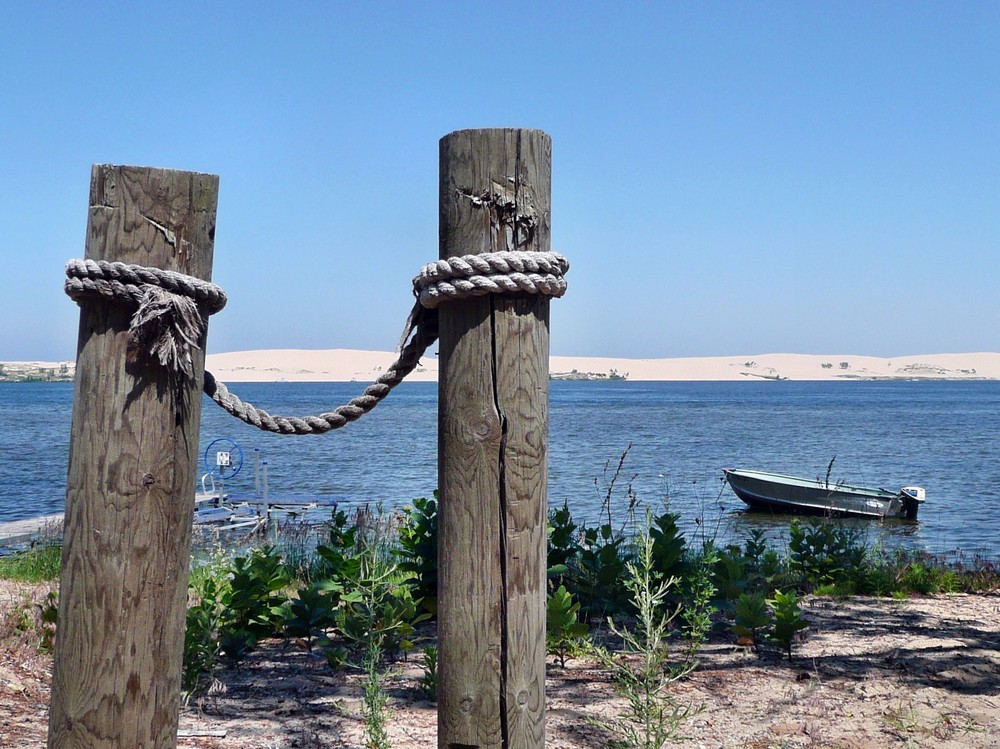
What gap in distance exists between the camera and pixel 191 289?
98.3 inches

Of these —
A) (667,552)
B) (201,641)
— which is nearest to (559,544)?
(667,552)

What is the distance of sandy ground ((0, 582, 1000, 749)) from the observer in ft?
12.4

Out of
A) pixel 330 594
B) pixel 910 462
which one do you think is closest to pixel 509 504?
pixel 330 594

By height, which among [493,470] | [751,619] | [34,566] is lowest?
[34,566]

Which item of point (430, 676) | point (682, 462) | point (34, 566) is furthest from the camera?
point (682, 462)

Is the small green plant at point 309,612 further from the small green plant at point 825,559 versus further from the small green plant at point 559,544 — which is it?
the small green plant at point 825,559

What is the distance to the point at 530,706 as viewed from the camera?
7.86ft

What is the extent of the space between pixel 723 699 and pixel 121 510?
10.1ft

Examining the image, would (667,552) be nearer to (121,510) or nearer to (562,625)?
(562,625)

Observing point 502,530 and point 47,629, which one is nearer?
point 502,530

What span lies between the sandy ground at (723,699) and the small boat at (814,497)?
1320 centimetres

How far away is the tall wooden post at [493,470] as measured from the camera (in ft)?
7.75

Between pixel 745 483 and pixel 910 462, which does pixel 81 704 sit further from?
pixel 910 462

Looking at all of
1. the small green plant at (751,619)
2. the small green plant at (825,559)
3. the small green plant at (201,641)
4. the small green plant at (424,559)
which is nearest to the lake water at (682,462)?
the small green plant at (825,559)
